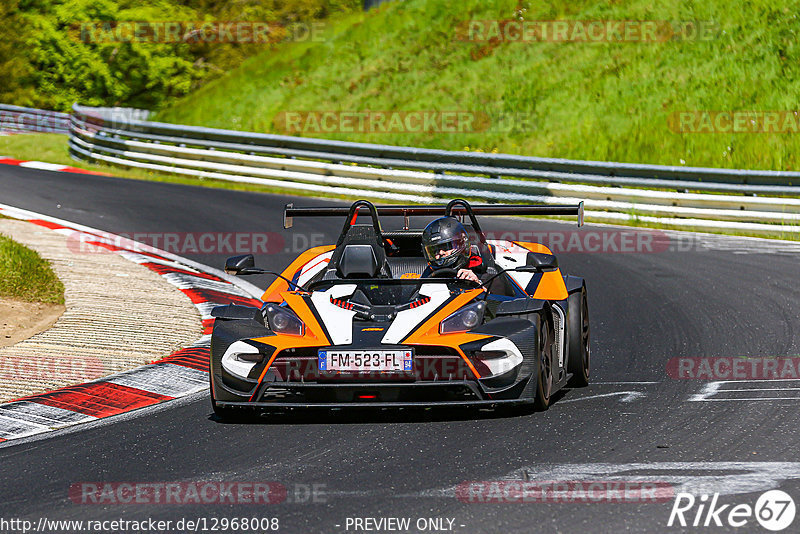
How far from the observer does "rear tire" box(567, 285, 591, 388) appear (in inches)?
324

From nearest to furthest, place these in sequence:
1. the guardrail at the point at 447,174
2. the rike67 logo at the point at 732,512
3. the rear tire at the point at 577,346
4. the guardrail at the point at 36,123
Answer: the rike67 logo at the point at 732,512, the rear tire at the point at 577,346, the guardrail at the point at 447,174, the guardrail at the point at 36,123

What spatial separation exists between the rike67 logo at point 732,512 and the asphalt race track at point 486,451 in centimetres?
4

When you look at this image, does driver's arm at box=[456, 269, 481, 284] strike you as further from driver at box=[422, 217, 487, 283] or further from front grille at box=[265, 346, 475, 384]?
front grille at box=[265, 346, 475, 384]

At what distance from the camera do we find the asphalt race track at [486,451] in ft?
16.9

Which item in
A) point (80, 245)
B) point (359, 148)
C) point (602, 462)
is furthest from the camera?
point (359, 148)

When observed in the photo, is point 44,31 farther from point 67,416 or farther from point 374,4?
point 67,416

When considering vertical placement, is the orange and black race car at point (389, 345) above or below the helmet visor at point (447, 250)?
below

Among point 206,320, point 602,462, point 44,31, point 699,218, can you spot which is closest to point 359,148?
point 699,218

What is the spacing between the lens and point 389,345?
6.89 m

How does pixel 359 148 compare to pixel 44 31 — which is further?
pixel 44 31

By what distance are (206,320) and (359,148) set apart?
1092cm

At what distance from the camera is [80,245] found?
15.4 metres
